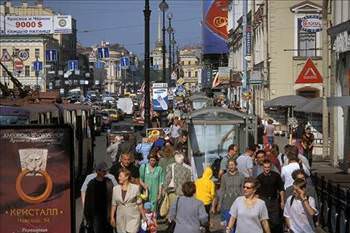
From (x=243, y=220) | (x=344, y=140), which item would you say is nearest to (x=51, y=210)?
(x=243, y=220)

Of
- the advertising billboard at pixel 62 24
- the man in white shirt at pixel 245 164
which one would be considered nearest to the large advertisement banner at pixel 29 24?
the advertising billboard at pixel 62 24

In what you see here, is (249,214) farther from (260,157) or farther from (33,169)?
(260,157)

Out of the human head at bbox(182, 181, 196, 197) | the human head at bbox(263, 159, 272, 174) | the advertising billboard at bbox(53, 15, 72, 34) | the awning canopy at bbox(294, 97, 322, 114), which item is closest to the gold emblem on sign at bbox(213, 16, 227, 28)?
the advertising billboard at bbox(53, 15, 72, 34)

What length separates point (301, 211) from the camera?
10.6 meters

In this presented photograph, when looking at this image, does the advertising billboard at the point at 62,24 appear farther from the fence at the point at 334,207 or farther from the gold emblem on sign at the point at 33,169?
the gold emblem on sign at the point at 33,169

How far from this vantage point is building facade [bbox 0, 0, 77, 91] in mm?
106562

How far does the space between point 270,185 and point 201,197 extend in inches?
65.5

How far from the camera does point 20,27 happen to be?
8288 cm

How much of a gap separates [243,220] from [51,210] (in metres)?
2.40

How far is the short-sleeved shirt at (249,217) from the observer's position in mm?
9891

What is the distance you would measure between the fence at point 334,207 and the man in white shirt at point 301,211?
5.70 feet

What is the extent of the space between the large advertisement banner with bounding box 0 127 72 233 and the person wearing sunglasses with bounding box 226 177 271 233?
2.10m

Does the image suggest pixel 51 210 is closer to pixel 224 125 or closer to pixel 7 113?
pixel 7 113

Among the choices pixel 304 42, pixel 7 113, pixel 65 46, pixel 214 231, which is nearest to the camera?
pixel 214 231
